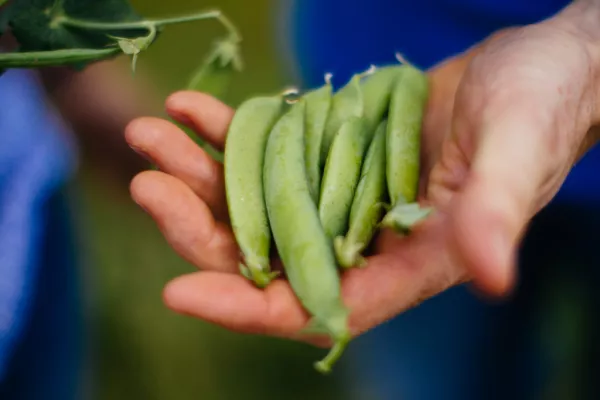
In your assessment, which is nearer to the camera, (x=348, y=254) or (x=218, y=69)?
(x=348, y=254)

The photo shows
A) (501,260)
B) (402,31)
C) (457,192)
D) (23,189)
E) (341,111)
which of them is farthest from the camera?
(402,31)

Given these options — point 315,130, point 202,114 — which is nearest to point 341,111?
point 315,130

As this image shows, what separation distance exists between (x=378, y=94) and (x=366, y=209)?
21 cm

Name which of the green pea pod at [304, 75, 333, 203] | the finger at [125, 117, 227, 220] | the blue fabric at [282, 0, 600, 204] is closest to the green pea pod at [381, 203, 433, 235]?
the green pea pod at [304, 75, 333, 203]

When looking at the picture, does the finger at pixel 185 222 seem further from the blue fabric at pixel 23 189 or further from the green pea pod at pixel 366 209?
the blue fabric at pixel 23 189

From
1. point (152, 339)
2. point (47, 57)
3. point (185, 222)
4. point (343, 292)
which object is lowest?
point (152, 339)

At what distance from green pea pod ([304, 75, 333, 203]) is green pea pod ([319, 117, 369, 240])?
2 cm

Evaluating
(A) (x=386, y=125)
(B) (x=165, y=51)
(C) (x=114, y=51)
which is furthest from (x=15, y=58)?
(B) (x=165, y=51)

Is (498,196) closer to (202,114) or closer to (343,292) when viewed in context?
(343,292)

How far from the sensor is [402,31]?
108 cm

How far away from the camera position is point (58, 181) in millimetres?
1007

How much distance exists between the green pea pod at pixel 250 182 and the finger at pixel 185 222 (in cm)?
3

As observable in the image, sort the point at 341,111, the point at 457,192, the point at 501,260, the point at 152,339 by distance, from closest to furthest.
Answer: the point at 501,260, the point at 457,192, the point at 341,111, the point at 152,339

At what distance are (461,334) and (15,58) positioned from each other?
2.82ft
